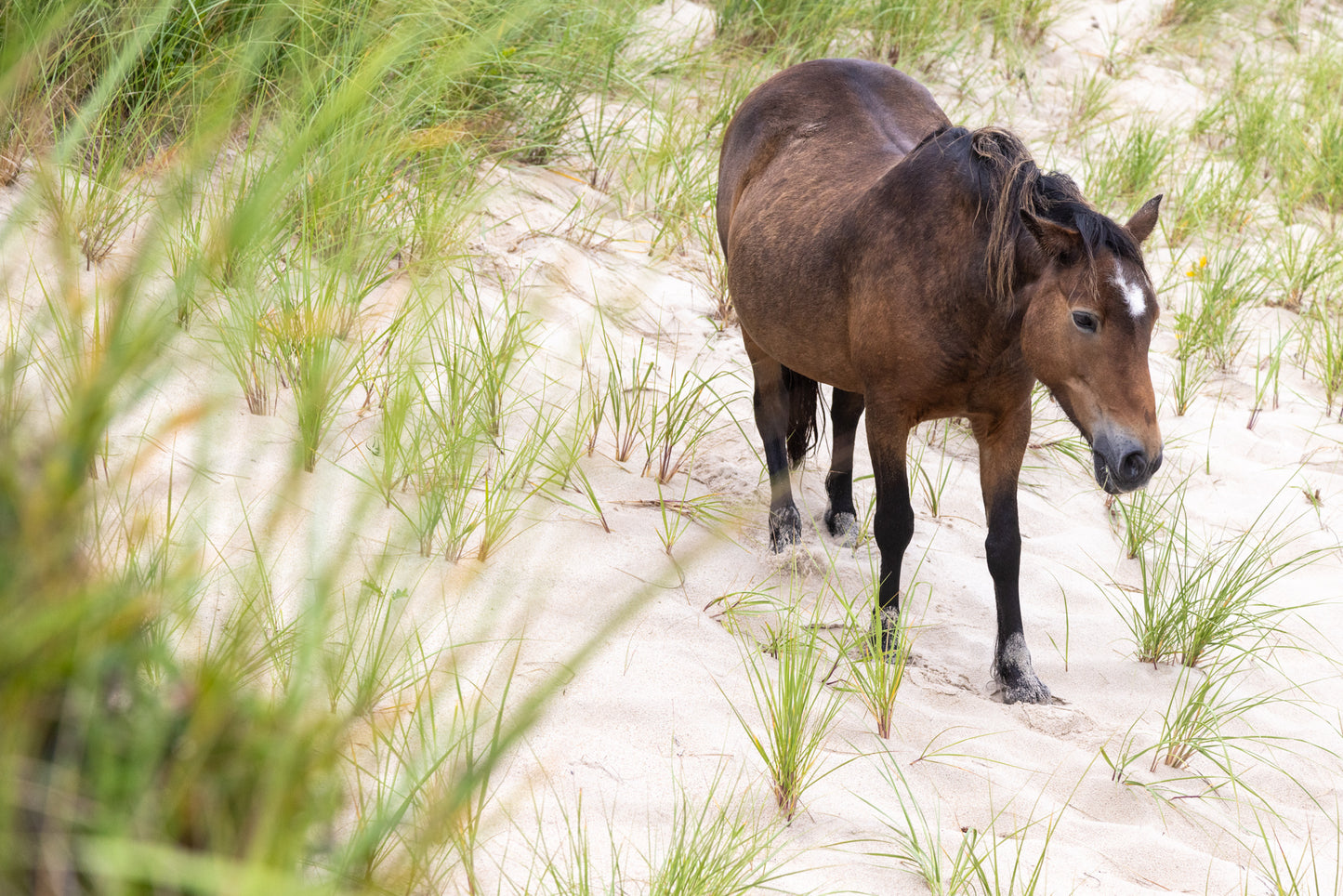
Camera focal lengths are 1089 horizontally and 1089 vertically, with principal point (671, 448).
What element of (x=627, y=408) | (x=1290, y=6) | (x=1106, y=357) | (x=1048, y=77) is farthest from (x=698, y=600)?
(x=1290, y=6)

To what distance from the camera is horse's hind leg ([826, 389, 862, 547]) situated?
357 centimetres

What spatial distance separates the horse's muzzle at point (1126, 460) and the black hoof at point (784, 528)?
3.70 ft

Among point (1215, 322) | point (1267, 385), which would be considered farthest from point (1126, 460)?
point (1215, 322)

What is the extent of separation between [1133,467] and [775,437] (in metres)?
1.38

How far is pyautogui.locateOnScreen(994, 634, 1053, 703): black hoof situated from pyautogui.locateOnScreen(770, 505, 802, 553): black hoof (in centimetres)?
76

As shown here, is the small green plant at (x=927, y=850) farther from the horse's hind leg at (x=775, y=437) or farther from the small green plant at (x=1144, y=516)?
the small green plant at (x=1144, y=516)

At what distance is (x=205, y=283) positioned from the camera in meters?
3.16

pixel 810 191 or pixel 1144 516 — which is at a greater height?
pixel 810 191

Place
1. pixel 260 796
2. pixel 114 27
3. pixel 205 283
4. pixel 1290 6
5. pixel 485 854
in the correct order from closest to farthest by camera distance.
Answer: pixel 260 796 < pixel 485 854 < pixel 205 283 < pixel 114 27 < pixel 1290 6

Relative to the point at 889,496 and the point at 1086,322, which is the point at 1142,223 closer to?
the point at 1086,322

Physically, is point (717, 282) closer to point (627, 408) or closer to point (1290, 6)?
point (627, 408)

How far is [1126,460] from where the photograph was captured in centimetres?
237

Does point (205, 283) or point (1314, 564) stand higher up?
point (205, 283)

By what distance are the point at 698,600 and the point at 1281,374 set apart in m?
3.31
